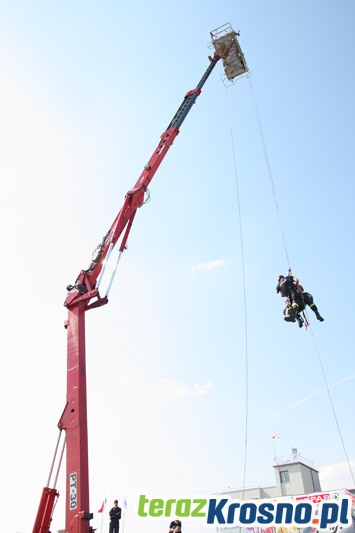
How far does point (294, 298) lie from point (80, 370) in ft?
22.7

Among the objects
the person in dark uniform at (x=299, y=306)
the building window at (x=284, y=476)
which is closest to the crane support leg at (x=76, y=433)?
the person in dark uniform at (x=299, y=306)

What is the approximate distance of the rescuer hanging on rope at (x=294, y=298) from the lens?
12.6 m

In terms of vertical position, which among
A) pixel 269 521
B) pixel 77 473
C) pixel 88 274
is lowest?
pixel 269 521

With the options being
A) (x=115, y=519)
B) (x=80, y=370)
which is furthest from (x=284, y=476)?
(x=80, y=370)

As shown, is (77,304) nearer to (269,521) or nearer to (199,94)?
(269,521)

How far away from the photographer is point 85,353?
9.01 meters

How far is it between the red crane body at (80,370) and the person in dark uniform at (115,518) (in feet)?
14.9

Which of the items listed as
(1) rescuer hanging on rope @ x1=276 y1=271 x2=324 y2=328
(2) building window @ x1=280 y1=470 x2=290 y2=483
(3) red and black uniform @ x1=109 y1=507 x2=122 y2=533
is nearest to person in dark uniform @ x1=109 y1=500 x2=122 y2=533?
(3) red and black uniform @ x1=109 y1=507 x2=122 y2=533

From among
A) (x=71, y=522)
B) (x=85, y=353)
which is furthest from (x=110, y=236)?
(x=71, y=522)

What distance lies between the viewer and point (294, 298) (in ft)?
42.0

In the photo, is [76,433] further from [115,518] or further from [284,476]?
[284,476]

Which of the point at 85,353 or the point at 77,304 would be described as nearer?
the point at 85,353

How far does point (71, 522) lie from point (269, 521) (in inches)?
195

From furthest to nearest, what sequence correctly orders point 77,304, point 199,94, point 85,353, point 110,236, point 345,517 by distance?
point 199,94
point 345,517
point 110,236
point 77,304
point 85,353
